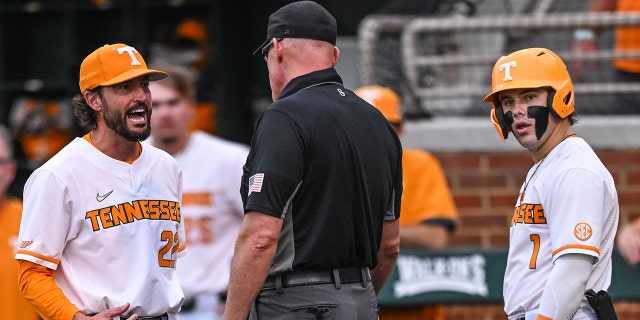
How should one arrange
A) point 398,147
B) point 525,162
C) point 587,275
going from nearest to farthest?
point 587,275, point 398,147, point 525,162

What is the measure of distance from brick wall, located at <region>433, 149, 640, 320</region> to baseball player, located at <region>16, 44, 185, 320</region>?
11.5ft

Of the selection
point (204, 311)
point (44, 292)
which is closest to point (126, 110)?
point (44, 292)

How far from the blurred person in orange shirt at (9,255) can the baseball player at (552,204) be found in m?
3.42

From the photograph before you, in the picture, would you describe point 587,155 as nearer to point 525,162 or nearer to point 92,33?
point 525,162

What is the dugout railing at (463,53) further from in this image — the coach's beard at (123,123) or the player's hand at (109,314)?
the player's hand at (109,314)

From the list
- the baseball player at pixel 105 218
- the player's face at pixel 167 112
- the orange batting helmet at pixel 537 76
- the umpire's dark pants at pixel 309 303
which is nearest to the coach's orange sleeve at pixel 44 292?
the baseball player at pixel 105 218

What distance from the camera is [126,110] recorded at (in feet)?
18.1

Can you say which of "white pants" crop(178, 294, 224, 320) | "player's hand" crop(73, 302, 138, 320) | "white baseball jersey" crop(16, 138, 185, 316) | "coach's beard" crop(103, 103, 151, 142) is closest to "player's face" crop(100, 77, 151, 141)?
"coach's beard" crop(103, 103, 151, 142)

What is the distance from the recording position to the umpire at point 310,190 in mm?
5164

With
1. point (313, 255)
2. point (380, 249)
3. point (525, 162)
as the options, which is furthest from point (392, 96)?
point (313, 255)

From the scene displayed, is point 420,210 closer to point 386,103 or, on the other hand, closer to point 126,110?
point 386,103

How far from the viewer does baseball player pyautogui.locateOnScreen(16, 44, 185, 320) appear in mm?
5281

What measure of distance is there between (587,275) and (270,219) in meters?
1.29

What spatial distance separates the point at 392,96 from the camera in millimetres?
7871
